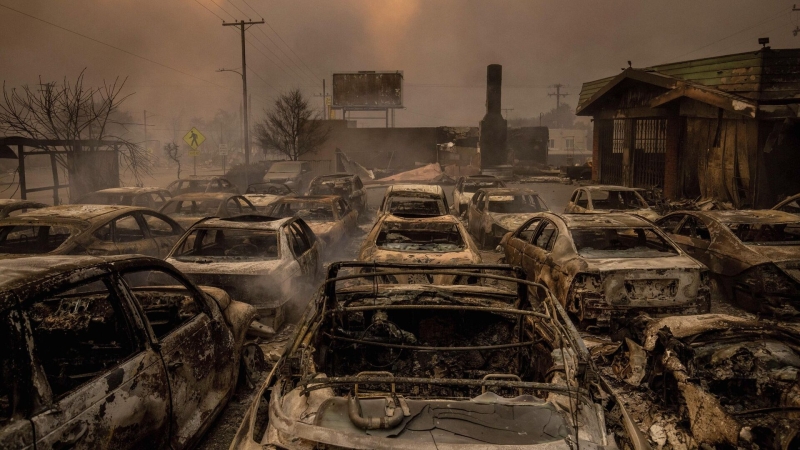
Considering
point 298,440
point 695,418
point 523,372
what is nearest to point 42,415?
point 298,440

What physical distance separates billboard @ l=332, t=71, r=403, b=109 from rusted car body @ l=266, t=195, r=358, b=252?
129 ft

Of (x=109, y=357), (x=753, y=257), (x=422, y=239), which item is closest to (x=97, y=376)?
(x=109, y=357)

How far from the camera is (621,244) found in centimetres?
848

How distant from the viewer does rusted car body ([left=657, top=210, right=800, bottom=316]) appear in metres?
7.09

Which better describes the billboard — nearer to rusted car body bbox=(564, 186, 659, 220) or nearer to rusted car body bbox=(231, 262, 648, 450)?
rusted car body bbox=(564, 186, 659, 220)

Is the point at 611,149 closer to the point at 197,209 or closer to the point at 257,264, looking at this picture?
the point at 197,209

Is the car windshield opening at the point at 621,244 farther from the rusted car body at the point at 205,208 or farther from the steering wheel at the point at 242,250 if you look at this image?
the rusted car body at the point at 205,208

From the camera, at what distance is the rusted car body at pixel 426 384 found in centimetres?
271

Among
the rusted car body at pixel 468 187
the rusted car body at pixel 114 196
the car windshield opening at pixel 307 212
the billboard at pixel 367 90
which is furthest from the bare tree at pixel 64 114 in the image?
the billboard at pixel 367 90

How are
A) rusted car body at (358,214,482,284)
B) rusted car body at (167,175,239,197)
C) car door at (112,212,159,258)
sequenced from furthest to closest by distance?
rusted car body at (167,175,239,197)
car door at (112,212,159,258)
rusted car body at (358,214,482,284)

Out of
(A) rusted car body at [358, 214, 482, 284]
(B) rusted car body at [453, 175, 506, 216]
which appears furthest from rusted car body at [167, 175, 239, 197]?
(A) rusted car body at [358, 214, 482, 284]

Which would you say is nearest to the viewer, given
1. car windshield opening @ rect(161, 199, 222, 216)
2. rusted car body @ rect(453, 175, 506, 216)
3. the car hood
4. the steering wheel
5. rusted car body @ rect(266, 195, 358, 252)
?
the steering wheel

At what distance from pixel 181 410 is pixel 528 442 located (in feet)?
7.83

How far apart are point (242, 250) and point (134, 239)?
230cm
